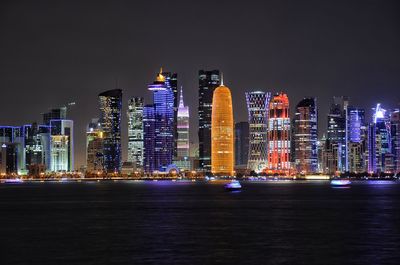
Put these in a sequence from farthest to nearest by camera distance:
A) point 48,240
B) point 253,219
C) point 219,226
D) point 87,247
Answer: point 253,219
point 219,226
point 48,240
point 87,247

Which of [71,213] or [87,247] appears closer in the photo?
[87,247]

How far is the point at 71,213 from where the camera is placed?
112375 mm

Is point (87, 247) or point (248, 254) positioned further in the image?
point (87, 247)

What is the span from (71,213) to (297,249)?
56.2 metres

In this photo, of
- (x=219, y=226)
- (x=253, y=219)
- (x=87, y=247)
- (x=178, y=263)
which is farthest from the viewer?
(x=253, y=219)

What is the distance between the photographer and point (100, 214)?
10969cm

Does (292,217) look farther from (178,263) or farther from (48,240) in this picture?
(178,263)

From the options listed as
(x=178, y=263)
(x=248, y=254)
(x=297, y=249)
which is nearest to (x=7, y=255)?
(x=178, y=263)

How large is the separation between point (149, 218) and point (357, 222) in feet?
92.8

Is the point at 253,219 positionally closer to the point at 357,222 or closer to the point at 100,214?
the point at 357,222

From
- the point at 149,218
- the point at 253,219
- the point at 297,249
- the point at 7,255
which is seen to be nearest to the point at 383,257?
the point at 297,249

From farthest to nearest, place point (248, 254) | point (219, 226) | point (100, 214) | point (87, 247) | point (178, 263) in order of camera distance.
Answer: point (100, 214) < point (219, 226) < point (87, 247) < point (248, 254) < point (178, 263)

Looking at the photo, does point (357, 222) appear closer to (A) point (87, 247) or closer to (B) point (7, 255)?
(A) point (87, 247)

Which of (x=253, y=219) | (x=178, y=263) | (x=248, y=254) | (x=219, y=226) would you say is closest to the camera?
(x=178, y=263)
